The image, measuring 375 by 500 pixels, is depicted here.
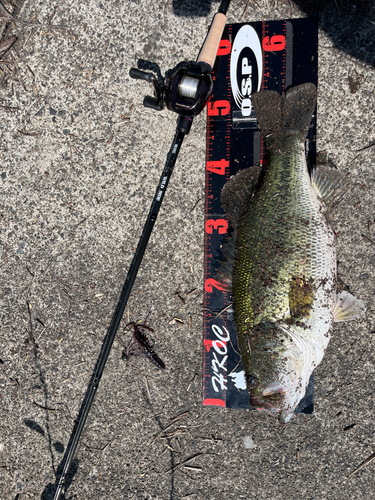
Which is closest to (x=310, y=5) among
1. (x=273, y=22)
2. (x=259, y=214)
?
(x=273, y=22)

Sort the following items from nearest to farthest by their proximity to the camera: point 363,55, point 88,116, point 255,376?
point 255,376
point 363,55
point 88,116

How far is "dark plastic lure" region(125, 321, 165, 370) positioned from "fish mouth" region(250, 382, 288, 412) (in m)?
0.85

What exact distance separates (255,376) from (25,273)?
2.10 meters

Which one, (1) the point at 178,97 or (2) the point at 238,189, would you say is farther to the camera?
(2) the point at 238,189

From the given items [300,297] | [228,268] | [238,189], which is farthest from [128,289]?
[300,297]

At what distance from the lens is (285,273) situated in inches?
80.5

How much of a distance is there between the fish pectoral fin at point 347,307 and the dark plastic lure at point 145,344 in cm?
146

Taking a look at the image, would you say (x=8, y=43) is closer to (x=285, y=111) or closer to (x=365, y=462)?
(x=285, y=111)

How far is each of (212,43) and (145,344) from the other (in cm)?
240

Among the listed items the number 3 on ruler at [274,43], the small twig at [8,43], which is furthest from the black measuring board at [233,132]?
the small twig at [8,43]

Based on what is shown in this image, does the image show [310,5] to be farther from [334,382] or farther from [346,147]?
[334,382]

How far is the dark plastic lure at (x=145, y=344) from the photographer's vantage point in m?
2.55

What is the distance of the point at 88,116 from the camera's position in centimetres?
263

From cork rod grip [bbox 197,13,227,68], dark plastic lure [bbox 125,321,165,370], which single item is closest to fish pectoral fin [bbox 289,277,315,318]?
dark plastic lure [bbox 125,321,165,370]
